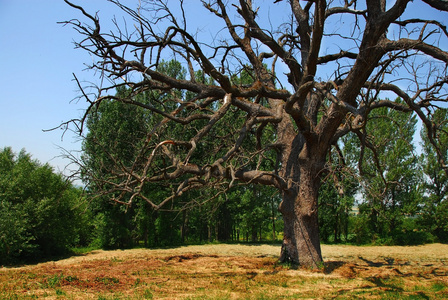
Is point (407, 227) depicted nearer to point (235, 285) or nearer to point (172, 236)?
point (172, 236)

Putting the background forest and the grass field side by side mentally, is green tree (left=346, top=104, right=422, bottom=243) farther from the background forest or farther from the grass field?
the grass field

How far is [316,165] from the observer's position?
369 inches

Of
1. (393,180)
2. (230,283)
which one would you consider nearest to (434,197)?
(393,180)

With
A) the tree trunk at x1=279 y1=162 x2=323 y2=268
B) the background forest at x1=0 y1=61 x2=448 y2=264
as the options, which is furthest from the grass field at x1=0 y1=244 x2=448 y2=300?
the background forest at x1=0 y1=61 x2=448 y2=264

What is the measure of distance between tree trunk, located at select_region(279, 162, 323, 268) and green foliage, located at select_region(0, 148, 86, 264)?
24.8 ft

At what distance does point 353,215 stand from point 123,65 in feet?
73.1

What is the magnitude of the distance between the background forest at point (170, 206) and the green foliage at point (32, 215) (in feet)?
0.11

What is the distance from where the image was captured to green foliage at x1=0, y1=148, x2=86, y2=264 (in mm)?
12211

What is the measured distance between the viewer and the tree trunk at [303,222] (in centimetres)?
905

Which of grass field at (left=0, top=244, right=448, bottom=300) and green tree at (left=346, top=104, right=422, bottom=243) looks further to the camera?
green tree at (left=346, top=104, right=422, bottom=243)

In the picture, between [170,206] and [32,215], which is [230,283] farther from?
[170,206]

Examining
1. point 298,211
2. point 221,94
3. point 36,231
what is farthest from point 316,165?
point 36,231

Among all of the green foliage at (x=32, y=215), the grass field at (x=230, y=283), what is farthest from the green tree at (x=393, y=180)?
the green foliage at (x=32, y=215)

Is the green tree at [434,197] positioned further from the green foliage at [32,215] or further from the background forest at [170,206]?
the green foliage at [32,215]
